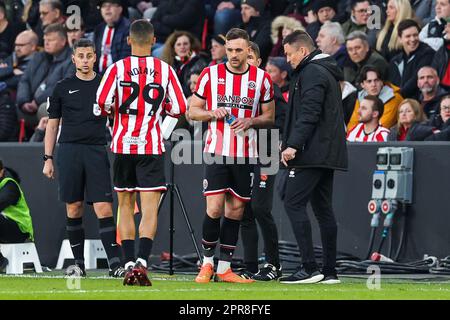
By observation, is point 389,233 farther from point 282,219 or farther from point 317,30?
point 317,30

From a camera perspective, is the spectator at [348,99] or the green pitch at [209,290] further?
the spectator at [348,99]

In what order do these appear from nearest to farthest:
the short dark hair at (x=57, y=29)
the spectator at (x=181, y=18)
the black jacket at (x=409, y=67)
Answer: the black jacket at (x=409, y=67)
the spectator at (x=181, y=18)
the short dark hair at (x=57, y=29)

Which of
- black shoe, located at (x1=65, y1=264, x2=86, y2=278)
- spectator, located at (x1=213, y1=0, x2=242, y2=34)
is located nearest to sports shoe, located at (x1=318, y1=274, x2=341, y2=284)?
black shoe, located at (x1=65, y1=264, x2=86, y2=278)

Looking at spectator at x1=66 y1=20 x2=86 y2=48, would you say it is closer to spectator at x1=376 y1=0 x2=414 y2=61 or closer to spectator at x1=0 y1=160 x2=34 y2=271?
spectator at x1=376 y1=0 x2=414 y2=61

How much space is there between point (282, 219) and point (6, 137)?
16.0ft

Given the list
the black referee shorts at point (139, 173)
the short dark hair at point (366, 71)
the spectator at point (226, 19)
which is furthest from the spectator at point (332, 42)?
the black referee shorts at point (139, 173)

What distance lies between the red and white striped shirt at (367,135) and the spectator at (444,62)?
103 centimetres

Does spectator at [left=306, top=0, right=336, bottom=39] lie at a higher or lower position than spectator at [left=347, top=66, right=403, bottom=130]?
higher

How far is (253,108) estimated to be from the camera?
12078 millimetres

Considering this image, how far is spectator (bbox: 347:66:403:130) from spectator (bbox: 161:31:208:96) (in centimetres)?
246

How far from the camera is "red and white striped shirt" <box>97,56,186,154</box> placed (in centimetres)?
1169


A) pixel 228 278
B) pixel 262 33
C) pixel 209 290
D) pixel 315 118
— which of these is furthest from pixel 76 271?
pixel 262 33

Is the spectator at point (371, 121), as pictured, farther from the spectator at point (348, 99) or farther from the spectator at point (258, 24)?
the spectator at point (258, 24)

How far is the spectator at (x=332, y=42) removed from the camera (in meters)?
16.7
